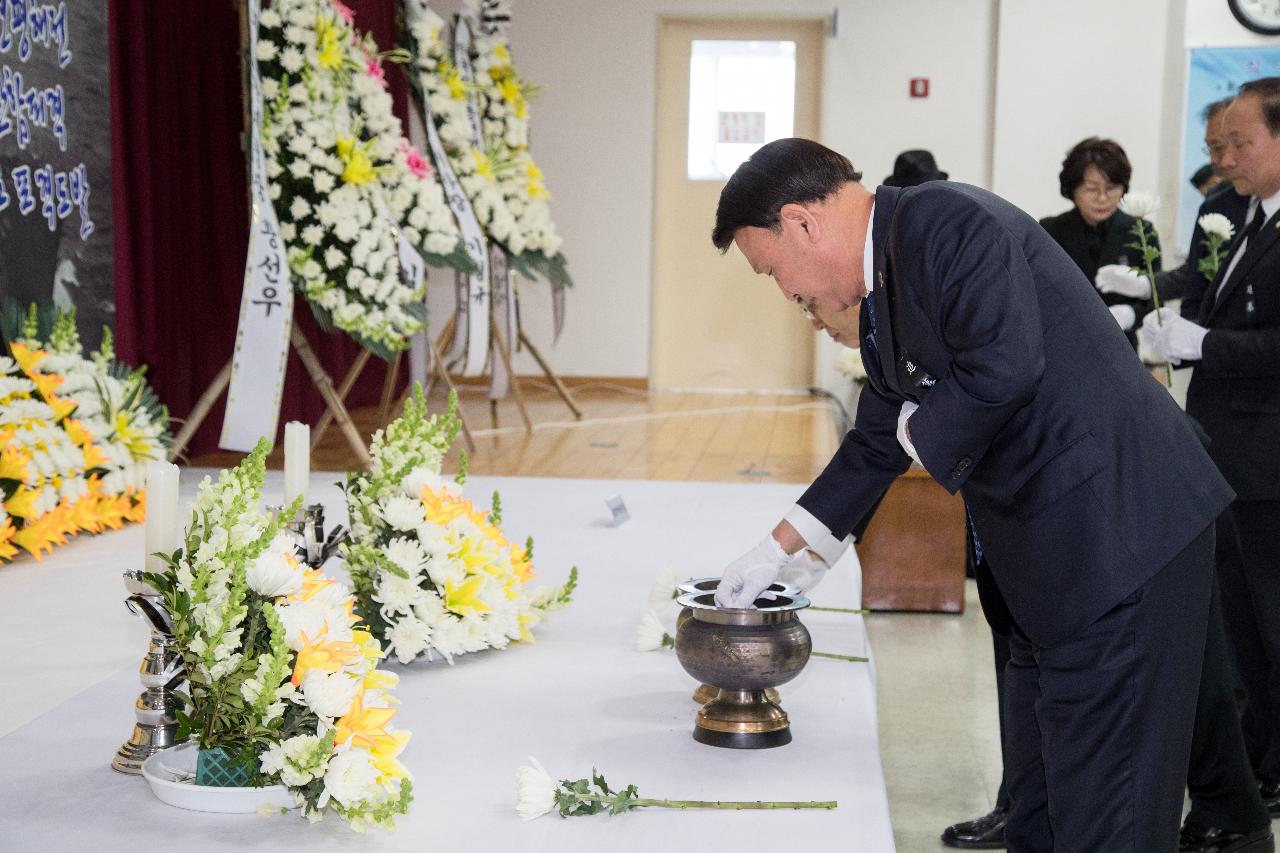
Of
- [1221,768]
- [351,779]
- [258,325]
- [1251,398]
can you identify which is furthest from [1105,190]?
[351,779]

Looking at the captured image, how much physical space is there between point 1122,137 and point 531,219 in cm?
375

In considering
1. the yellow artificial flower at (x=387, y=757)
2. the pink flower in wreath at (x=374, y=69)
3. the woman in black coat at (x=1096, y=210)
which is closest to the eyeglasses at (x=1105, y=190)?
the woman in black coat at (x=1096, y=210)

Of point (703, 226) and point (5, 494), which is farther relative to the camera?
point (703, 226)

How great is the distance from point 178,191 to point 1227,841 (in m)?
4.07

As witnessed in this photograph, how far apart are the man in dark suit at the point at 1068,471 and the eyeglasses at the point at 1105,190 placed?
2915mm

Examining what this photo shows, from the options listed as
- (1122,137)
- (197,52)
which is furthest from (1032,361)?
(1122,137)

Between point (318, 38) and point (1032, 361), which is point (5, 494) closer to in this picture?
point (318, 38)

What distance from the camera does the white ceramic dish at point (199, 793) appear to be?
134 centimetres

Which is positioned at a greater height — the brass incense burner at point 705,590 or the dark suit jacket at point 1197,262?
the dark suit jacket at point 1197,262

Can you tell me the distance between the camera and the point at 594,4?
8094 millimetres

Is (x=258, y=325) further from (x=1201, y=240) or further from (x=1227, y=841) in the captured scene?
(x=1227, y=841)

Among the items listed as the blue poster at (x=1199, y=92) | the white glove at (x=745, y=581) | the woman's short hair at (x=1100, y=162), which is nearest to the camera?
the white glove at (x=745, y=581)

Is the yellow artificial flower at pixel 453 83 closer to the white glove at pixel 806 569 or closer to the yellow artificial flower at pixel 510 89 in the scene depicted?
the yellow artificial flower at pixel 510 89

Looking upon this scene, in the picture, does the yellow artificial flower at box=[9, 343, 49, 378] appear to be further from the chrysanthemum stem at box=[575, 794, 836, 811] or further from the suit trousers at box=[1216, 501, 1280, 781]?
the suit trousers at box=[1216, 501, 1280, 781]
